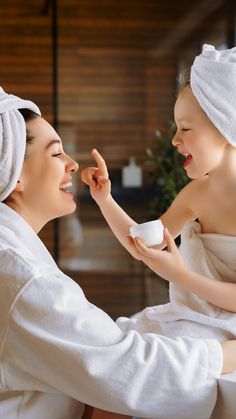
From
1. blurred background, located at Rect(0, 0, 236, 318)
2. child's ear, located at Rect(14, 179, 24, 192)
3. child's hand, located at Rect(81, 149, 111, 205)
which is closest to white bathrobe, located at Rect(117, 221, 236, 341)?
child's hand, located at Rect(81, 149, 111, 205)

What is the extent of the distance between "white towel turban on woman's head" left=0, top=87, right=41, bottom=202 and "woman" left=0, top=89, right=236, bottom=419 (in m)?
0.16

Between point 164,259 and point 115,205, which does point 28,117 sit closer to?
point 115,205

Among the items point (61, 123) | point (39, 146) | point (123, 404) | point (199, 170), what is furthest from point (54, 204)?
point (61, 123)

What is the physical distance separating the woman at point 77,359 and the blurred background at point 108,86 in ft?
12.3

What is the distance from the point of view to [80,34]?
5.26m

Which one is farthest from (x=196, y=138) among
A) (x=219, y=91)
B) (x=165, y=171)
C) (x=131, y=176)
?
(x=131, y=176)

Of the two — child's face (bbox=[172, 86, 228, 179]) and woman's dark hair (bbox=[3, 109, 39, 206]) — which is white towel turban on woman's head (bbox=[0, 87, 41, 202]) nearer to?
woman's dark hair (bbox=[3, 109, 39, 206])

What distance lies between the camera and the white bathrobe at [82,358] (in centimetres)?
143

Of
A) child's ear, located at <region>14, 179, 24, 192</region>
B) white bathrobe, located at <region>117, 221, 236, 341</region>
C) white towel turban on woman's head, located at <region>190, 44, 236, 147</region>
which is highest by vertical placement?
white towel turban on woman's head, located at <region>190, 44, 236, 147</region>

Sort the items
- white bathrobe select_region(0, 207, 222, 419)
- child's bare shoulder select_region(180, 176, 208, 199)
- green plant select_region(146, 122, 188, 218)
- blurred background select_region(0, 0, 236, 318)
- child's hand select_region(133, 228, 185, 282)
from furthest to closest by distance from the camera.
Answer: blurred background select_region(0, 0, 236, 318), green plant select_region(146, 122, 188, 218), child's bare shoulder select_region(180, 176, 208, 199), child's hand select_region(133, 228, 185, 282), white bathrobe select_region(0, 207, 222, 419)

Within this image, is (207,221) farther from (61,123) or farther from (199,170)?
(61,123)

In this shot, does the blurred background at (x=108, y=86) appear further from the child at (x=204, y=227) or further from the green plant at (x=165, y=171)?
the child at (x=204, y=227)

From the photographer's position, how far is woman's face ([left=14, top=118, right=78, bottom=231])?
1.72 meters

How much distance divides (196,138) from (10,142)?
416 mm
